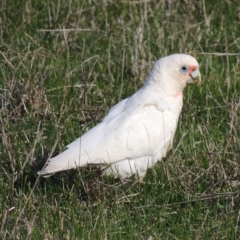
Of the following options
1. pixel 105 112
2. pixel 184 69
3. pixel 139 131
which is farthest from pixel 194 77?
pixel 105 112

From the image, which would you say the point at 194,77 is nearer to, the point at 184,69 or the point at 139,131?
the point at 184,69

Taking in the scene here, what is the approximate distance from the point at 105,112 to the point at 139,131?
0.81m

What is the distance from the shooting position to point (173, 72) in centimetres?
541

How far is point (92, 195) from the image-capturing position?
4980mm

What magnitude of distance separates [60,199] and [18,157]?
0.51 meters

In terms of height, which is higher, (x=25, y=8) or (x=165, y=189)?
(x=25, y=8)

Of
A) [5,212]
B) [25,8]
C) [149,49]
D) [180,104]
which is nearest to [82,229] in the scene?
[5,212]

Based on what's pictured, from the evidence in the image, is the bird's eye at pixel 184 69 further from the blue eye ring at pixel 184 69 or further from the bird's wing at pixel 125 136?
the bird's wing at pixel 125 136

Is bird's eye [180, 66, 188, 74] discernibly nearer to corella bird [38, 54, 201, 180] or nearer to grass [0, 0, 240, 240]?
corella bird [38, 54, 201, 180]

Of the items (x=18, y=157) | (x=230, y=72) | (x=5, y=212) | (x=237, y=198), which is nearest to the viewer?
(x=5, y=212)

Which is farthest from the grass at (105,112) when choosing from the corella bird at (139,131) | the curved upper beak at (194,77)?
the curved upper beak at (194,77)

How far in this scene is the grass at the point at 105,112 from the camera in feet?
15.4

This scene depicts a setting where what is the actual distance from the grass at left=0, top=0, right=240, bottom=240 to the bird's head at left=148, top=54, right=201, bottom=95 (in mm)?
359

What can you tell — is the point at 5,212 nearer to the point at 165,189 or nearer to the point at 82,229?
the point at 82,229
